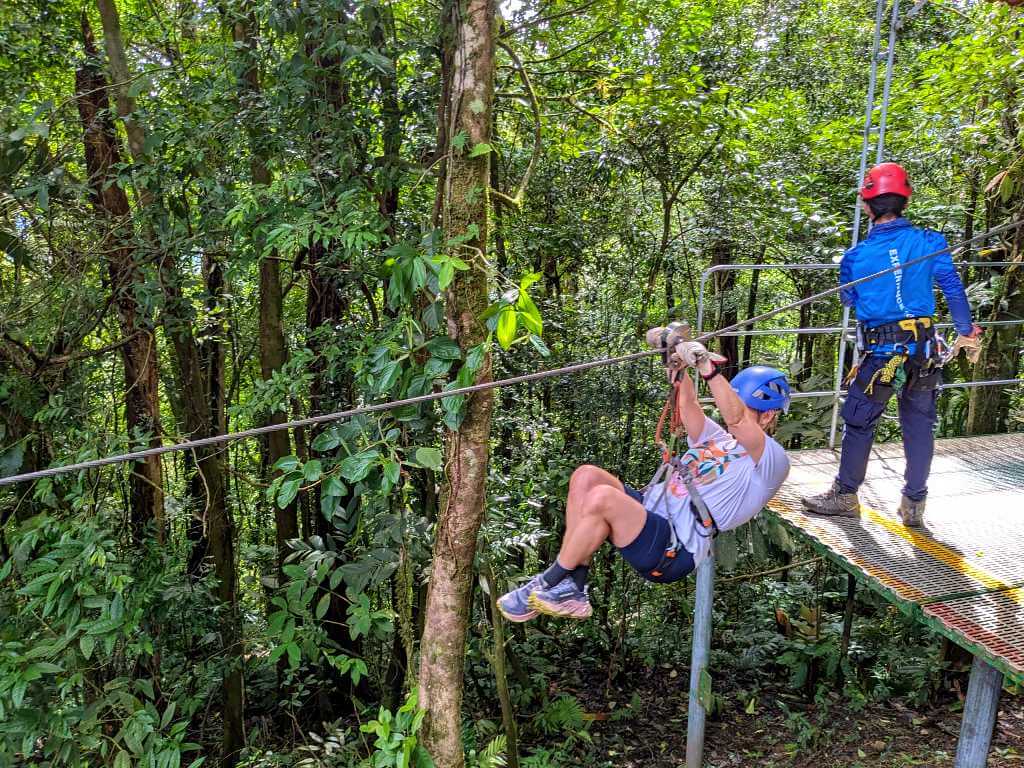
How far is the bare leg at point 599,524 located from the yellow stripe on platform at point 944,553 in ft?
5.22

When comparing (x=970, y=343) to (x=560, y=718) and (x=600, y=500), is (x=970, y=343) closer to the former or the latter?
(x=600, y=500)

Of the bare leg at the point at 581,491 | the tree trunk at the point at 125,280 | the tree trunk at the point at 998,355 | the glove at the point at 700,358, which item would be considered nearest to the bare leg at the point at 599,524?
the bare leg at the point at 581,491

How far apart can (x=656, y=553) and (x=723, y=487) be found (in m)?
0.39

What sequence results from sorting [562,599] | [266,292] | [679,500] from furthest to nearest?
[266,292], [679,500], [562,599]

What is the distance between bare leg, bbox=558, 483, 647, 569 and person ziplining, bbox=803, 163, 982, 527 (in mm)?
1426

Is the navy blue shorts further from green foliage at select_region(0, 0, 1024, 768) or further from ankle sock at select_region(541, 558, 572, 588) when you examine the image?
green foliage at select_region(0, 0, 1024, 768)

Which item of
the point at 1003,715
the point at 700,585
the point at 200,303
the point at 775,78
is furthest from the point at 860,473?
the point at 775,78

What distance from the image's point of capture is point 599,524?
278 centimetres

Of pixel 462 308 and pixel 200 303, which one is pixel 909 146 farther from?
pixel 200 303

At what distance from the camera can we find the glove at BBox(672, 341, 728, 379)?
247 cm

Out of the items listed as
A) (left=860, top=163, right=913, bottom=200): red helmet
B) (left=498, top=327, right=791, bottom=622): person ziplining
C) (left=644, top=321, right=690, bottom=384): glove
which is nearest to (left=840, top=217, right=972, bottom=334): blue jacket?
(left=860, top=163, right=913, bottom=200): red helmet

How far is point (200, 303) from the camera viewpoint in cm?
473

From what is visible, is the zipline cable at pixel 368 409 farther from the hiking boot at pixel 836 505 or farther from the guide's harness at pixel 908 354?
the hiking boot at pixel 836 505

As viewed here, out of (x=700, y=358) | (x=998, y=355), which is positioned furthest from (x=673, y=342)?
(x=998, y=355)
